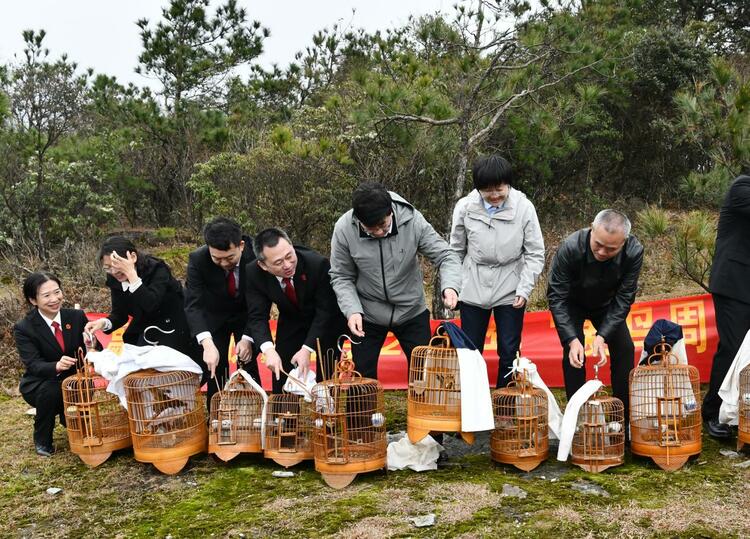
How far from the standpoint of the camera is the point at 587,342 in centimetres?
606

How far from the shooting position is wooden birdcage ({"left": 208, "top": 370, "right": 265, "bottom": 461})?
404 centimetres

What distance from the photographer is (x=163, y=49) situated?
13953 millimetres

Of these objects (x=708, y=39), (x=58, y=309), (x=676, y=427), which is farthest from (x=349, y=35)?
(x=676, y=427)

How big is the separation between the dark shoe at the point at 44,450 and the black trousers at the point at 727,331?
14.0 feet

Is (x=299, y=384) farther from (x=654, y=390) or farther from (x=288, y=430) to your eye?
(x=654, y=390)

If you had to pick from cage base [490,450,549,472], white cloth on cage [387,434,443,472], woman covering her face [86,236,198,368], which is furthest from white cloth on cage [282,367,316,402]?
cage base [490,450,549,472]

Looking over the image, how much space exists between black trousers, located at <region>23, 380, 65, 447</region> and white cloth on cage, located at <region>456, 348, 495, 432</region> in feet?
8.85

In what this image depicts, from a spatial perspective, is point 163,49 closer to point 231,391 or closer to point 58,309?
point 58,309

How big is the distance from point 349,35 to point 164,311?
12.1 meters

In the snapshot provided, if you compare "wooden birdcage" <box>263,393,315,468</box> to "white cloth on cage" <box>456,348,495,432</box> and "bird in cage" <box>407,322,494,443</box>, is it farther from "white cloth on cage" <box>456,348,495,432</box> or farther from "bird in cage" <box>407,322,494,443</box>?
"white cloth on cage" <box>456,348,495,432</box>

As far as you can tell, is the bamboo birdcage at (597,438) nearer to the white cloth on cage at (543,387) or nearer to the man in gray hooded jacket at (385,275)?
the white cloth on cage at (543,387)

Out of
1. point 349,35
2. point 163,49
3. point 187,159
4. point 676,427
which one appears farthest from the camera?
point 349,35

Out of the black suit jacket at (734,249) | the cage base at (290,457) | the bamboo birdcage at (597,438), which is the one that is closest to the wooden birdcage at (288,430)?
the cage base at (290,457)

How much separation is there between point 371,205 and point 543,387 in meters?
1.39
